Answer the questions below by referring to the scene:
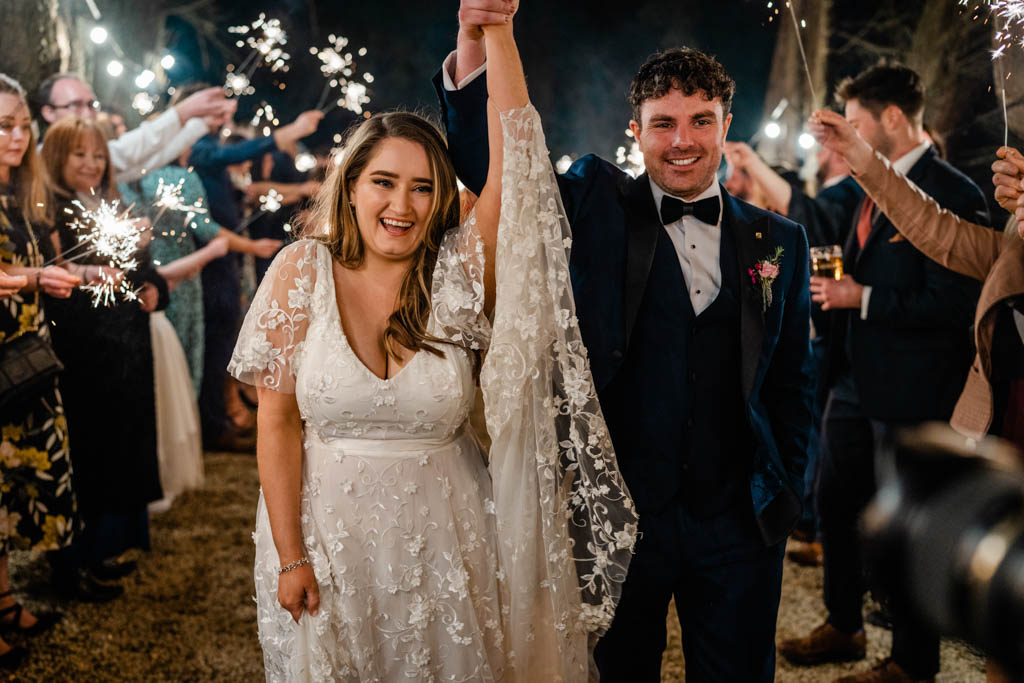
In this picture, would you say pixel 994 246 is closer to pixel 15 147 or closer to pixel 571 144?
pixel 15 147

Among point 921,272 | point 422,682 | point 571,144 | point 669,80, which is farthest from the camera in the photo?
point 571,144

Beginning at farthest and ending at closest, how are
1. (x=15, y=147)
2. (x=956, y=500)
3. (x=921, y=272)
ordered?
(x=921, y=272) → (x=15, y=147) → (x=956, y=500)

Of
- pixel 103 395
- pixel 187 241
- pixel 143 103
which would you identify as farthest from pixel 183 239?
pixel 103 395

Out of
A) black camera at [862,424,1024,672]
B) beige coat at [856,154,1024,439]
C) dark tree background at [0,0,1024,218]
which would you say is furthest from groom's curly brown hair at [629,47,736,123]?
dark tree background at [0,0,1024,218]

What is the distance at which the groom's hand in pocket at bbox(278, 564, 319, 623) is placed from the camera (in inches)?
64.5

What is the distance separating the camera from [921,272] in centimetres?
259

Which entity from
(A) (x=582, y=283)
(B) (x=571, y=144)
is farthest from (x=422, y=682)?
(B) (x=571, y=144)

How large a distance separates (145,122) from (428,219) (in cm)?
253

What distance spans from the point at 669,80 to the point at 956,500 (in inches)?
53.5

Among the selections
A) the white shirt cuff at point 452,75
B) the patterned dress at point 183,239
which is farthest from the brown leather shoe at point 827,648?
the patterned dress at point 183,239

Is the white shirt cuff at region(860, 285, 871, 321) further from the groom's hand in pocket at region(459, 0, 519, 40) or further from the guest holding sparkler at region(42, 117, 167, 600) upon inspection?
the guest holding sparkler at region(42, 117, 167, 600)

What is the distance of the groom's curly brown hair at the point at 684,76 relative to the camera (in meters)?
1.79

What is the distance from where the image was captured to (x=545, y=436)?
64.4 inches

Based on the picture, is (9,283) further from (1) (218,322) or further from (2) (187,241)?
(1) (218,322)
